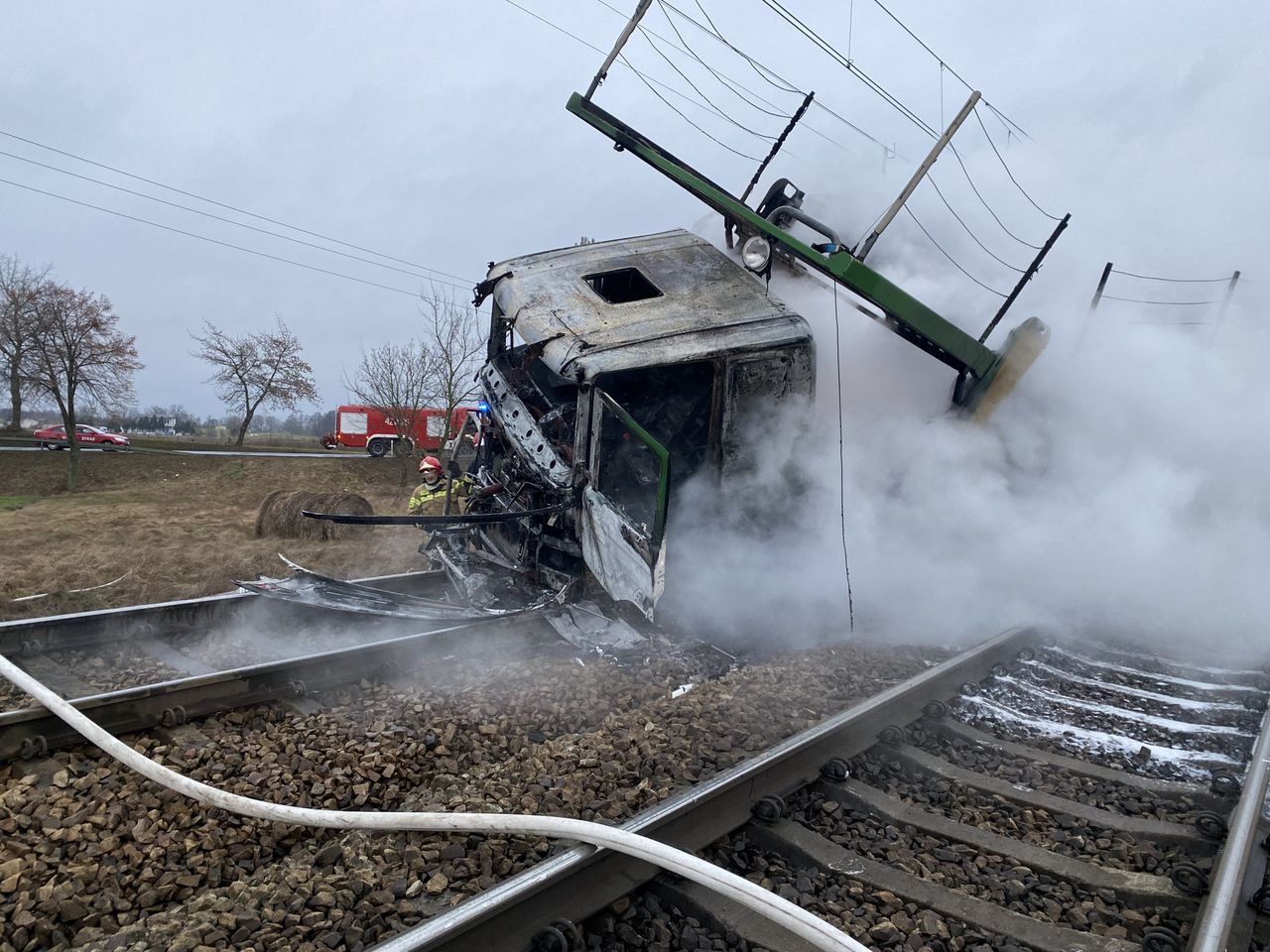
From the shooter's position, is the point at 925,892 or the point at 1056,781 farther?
the point at 1056,781

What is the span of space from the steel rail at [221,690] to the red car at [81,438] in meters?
31.0

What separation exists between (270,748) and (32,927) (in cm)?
146

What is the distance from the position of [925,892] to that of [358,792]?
248cm

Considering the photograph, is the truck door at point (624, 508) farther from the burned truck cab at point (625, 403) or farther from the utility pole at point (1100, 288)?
the utility pole at point (1100, 288)

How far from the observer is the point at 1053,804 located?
145 inches

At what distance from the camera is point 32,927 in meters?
2.59

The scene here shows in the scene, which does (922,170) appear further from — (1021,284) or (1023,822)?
(1023,822)

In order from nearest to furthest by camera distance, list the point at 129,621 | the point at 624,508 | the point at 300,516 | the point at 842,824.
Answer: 1. the point at 842,824
2. the point at 129,621
3. the point at 624,508
4. the point at 300,516

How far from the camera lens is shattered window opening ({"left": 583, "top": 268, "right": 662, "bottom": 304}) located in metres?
8.07

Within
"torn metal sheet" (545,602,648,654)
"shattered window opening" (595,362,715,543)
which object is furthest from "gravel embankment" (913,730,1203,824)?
"shattered window opening" (595,362,715,543)

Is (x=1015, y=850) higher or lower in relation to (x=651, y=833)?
lower

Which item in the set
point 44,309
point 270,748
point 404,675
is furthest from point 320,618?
point 44,309

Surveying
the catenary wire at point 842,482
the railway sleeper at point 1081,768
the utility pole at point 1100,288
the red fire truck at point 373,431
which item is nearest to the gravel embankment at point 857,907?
the railway sleeper at point 1081,768

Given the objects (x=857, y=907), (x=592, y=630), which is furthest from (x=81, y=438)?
(x=857, y=907)
